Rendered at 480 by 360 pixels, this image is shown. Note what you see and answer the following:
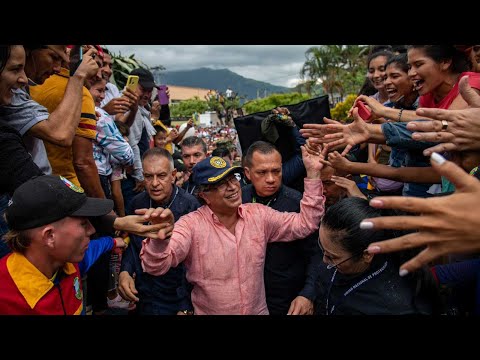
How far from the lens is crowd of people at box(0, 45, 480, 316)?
5.96ft

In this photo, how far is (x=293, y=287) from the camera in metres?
2.79

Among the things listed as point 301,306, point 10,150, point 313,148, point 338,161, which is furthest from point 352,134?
point 10,150

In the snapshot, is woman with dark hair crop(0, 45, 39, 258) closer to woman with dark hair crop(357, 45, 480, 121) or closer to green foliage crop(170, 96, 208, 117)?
woman with dark hair crop(357, 45, 480, 121)

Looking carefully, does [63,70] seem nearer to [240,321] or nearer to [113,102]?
[113,102]

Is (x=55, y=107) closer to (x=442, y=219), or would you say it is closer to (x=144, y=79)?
(x=144, y=79)

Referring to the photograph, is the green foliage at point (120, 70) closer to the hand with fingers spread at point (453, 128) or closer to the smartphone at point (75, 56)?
the smartphone at point (75, 56)

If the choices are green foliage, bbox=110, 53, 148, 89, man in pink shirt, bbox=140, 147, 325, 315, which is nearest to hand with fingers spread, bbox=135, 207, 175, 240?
man in pink shirt, bbox=140, 147, 325, 315

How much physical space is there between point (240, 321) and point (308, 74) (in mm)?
42118

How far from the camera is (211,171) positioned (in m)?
2.53

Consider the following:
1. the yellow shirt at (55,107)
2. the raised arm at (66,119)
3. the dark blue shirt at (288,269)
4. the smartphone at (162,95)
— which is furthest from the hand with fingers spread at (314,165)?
the smartphone at (162,95)

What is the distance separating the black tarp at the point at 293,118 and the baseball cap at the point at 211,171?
1237 mm

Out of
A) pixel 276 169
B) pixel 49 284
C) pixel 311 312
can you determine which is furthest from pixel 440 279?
pixel 49 284

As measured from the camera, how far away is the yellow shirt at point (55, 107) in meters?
3.01

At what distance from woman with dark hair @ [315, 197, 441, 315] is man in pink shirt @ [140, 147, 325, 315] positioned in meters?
0.56
